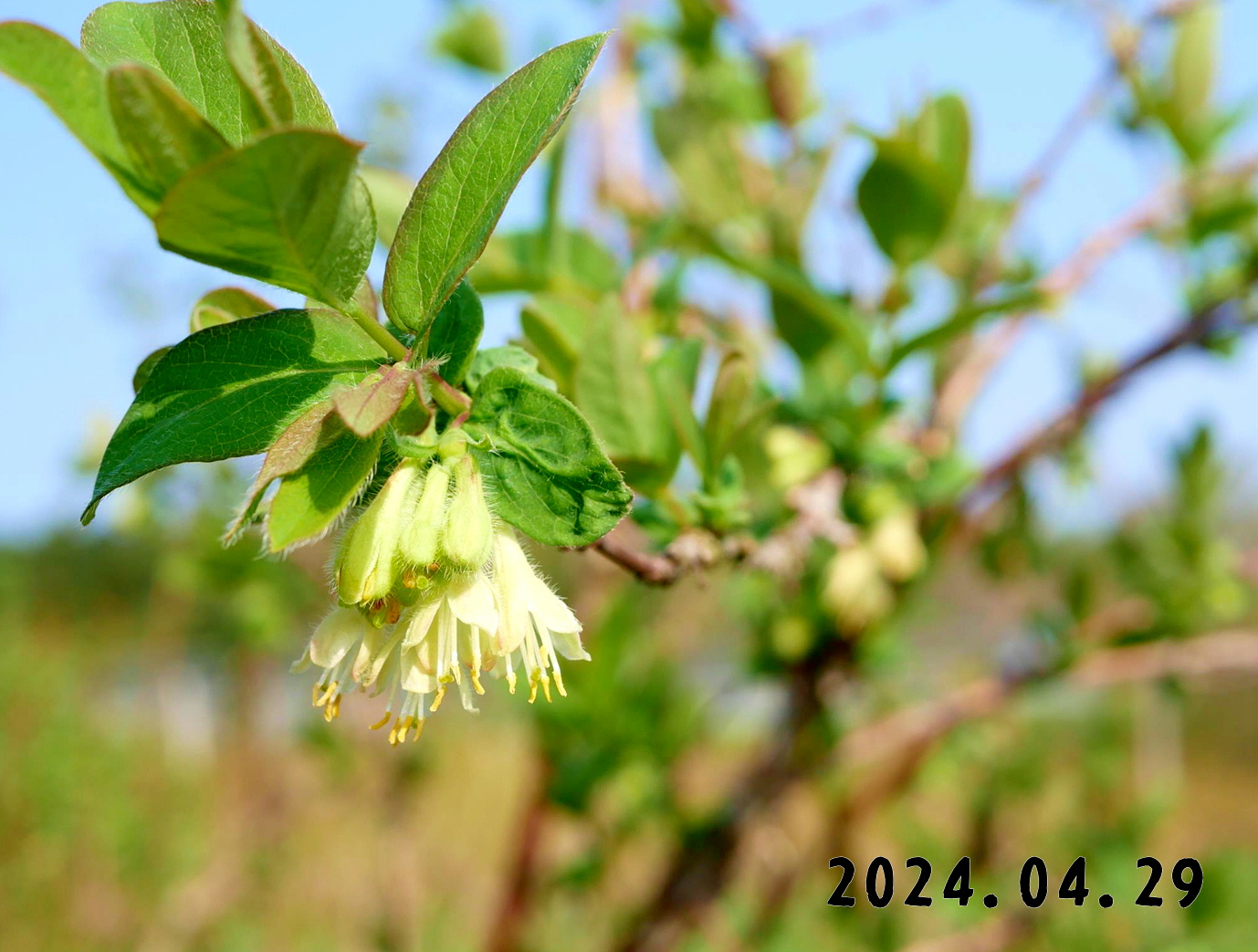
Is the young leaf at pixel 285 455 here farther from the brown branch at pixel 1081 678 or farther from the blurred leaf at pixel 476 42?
the blurred leaf at pixel 476 42

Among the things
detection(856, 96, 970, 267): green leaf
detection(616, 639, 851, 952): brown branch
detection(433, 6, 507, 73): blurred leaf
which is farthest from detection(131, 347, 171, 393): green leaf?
detection(433, 6, 507, 73): blurred leaf

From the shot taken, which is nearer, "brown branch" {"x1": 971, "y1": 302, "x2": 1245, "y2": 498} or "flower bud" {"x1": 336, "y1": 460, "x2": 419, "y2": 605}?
"flower bud" {"x1": 336, "y1": 460, "x2": 419, "y2": 605}

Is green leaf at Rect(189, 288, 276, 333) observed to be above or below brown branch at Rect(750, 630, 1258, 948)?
below

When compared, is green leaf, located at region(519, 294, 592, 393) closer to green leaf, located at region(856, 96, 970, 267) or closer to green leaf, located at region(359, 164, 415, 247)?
green leaf, located at region(359, 164, 415, 247)

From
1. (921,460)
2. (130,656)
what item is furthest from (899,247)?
(130,656)

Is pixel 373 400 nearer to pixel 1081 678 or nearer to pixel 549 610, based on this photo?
pixel 549 610

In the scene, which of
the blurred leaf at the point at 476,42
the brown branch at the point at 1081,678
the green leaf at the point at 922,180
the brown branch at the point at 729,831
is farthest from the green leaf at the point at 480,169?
the blurred leaf at the point at 476,42
